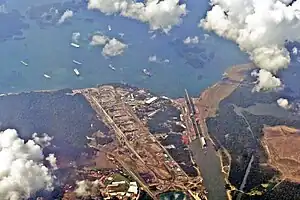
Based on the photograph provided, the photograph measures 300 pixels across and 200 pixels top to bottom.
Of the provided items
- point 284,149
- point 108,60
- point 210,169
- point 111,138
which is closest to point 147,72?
point 108,60

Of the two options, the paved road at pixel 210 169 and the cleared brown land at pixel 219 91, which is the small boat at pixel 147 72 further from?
the paved road at pixel 210 169

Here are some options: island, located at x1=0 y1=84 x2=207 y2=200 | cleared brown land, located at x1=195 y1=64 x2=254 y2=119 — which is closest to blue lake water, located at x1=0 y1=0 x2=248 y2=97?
cleared brown land, located at x1=195 y1=64 x2=254 y2=119

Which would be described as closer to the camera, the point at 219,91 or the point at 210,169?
the point at 210,169

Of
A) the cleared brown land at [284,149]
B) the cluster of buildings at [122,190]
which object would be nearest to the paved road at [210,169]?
the cleared brown land at [284,149]

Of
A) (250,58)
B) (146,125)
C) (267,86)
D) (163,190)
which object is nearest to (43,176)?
(163,190)

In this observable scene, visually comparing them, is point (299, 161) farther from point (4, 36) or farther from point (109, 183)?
point (4, 36)

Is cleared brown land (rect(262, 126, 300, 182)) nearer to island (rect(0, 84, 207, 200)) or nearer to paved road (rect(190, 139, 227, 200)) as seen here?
paved road (rect(190, 139, 227, 200))

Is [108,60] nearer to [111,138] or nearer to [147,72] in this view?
[147,72]
